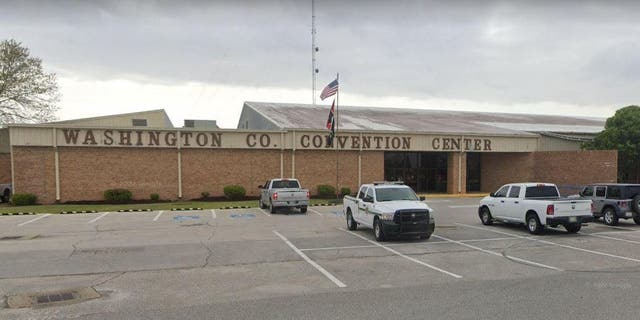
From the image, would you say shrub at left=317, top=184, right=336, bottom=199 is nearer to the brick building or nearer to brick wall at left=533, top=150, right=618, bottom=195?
the brick building

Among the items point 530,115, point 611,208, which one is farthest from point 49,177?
point 530,115

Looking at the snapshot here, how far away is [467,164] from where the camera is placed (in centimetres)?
4094

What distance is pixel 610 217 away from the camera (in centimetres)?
1769

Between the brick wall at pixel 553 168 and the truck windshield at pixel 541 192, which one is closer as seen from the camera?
the truck windshield at pixel 541 192

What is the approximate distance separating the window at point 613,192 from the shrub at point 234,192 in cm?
2111

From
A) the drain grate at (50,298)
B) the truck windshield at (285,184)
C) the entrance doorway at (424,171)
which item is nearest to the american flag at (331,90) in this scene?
the truck windshield at (285,184)

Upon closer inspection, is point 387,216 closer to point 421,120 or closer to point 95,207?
point 95,207

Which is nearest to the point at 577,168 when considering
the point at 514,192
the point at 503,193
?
the point at 503,193

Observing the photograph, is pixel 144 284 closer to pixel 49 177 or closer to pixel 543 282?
pixel 543 282

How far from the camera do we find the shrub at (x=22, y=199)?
27406mm

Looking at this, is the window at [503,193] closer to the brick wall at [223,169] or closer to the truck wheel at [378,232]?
the truck wheel at [378,232]

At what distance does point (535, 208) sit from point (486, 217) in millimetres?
2965

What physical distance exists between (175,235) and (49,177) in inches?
699

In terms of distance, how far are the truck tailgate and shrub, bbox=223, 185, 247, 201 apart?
20.8 meters
